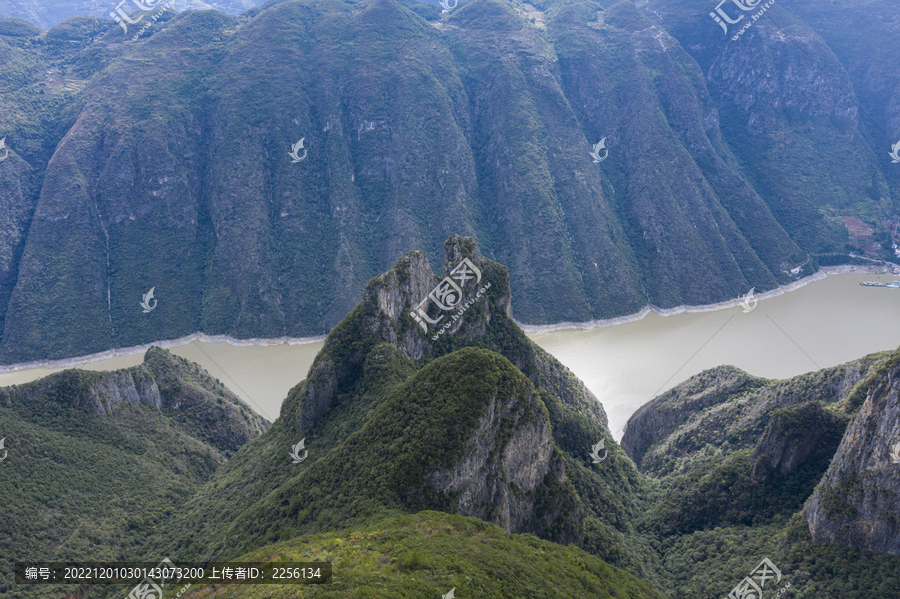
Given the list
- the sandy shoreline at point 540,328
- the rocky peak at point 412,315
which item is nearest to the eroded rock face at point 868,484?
the rocky peak at point 412,315

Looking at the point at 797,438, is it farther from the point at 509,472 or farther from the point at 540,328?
the point at 540,328

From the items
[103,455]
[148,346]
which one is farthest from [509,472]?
[148,346]

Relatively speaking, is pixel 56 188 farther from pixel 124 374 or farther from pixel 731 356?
pixel 731 356

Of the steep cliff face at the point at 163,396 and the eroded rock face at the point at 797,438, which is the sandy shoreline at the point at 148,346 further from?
the eroded rock face at the point at 797,438

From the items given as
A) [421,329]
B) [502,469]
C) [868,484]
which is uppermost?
[421,329]

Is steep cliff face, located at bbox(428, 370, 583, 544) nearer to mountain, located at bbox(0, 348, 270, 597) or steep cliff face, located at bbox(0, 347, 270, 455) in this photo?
mountain, located at bbox(0, 348, 270, 597)

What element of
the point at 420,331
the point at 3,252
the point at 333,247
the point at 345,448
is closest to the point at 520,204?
the point at 333,247
